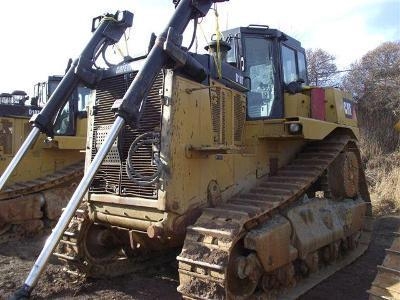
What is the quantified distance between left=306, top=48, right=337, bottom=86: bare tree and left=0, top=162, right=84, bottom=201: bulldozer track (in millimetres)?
11293

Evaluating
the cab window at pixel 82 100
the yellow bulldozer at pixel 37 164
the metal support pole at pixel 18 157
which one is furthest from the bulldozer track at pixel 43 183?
the metal support pole at pixel 18 157

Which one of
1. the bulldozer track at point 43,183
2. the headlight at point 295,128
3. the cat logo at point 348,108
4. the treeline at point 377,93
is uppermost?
the treeline at point 377,93

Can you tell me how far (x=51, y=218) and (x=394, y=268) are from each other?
289 inches

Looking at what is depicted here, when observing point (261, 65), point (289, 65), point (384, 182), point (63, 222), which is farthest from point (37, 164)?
point (384, 182)

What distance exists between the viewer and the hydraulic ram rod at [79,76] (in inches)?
206

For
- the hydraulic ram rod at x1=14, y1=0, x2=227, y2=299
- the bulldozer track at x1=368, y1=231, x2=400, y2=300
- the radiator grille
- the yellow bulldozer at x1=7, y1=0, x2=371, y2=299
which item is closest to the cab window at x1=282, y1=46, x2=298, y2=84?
the yellow bulldozer at x1=7, y1=0, x2=371, y2=299

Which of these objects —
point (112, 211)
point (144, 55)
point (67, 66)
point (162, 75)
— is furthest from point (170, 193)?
point (67, 66)

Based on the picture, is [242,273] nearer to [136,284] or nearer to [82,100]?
[136,284]

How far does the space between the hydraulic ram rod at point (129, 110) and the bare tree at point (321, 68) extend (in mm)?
14156

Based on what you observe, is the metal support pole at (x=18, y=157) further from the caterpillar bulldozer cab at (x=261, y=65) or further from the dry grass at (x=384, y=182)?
the dry grass at (x=384, y=182)

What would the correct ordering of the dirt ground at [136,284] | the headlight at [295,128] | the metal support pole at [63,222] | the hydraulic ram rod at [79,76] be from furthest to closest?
the headlight at [295,128], the dirt ground at [136,284], the hydraulic ram rod at [79,76], the metal support pole at [63,222]

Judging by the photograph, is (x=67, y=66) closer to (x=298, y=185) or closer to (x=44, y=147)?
(x=298, y=185)

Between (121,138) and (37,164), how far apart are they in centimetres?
548

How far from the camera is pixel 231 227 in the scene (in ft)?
15.0
